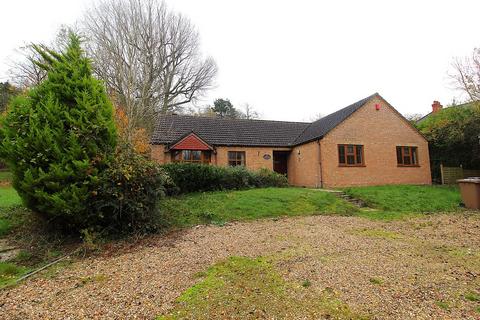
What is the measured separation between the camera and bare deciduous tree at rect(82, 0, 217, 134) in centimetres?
1644

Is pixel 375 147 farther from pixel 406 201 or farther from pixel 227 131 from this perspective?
pixel 227 131

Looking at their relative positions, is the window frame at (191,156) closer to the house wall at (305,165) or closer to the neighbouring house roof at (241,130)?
the neighbouring house roof at (241,130)

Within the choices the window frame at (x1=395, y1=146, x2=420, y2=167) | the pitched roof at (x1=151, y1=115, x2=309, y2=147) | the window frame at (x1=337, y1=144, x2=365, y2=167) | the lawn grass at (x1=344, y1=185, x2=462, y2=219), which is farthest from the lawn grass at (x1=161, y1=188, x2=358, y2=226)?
the window frame at (x1=395, y1=146, x2=420, y2=167)

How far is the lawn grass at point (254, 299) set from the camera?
126 inches

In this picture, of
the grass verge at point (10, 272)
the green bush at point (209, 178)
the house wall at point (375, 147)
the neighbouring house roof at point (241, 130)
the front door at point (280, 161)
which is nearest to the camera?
the grass verge at point (10, 272)

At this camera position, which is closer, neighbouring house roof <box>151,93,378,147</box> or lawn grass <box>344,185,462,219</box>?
lawn grass <box>344,185,462,219</box>

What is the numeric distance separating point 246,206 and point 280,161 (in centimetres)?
1240

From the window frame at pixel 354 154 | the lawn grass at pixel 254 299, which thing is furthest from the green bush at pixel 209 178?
the lawn grass at pixel 254 299

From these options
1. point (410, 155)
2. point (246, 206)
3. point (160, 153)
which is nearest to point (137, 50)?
point (160, 153)

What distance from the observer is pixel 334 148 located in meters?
18.3

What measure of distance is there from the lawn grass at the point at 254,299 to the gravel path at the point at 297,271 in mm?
199

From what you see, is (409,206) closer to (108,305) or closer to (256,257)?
(256,257)

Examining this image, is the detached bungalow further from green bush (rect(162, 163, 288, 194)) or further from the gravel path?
the gravel path

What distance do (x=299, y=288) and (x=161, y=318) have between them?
193 centimetres
